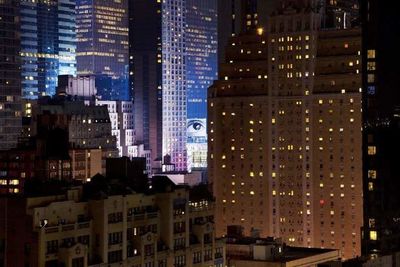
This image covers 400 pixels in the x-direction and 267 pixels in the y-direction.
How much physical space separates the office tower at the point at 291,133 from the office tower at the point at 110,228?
80503mm

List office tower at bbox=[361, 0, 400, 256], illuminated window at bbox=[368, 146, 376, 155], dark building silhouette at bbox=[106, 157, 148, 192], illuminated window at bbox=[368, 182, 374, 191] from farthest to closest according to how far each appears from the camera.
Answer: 1. illuminated window at bbox=[368, 182, 374, 191]
2. illuminated window at bbox=[368, 146, 376, 155]
3. office tower at bbox=[361, 0, 400, 256]
4. dark building silhouette at bbox=[106, 157, 148, 192]

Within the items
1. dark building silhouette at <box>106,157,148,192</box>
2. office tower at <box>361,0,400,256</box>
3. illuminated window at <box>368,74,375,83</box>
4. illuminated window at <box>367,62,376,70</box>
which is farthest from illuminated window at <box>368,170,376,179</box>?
dark building silhouette at <box>106,157,148,192</box>

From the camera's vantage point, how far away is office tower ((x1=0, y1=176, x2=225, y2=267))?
8531cm

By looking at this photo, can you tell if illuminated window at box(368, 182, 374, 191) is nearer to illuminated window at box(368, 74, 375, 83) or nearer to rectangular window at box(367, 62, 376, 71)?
illuminated window at box(368, 74, 375, 83)

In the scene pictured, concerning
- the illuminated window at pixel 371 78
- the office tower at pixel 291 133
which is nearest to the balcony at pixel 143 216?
the illuminated window at pixel 371 78

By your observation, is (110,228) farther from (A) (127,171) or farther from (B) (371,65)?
(B) (371,65)

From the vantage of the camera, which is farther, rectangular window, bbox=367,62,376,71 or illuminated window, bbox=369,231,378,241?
rectangular window, bbox=367,62,376,71

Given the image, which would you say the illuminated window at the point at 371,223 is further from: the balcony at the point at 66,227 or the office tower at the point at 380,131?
the balcony at the point at 66,227

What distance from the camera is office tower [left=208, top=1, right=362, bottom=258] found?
183250 millimetres

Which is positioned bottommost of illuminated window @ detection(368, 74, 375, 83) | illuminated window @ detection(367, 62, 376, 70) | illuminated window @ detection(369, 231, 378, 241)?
illuminated window @ detection(369, 231, 378, 241)

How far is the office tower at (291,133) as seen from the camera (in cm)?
18325

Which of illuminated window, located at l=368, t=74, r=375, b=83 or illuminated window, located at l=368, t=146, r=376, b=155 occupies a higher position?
illuminated window, located at l=368, t=74, r=375, b=83

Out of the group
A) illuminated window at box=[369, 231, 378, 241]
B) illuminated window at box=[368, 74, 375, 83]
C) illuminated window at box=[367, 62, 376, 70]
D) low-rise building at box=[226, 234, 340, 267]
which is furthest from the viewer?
low-rise building at box=[226, 234, 340, 267]

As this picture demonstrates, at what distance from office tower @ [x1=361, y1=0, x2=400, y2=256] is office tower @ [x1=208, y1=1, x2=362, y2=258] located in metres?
69.8
